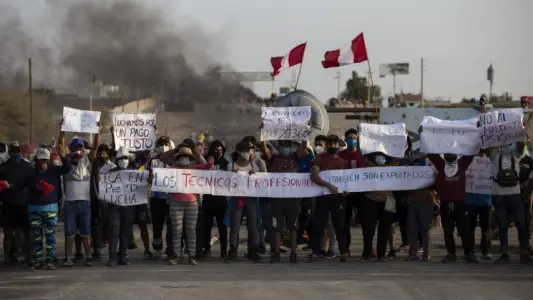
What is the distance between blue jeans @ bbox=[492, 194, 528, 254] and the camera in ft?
47.8


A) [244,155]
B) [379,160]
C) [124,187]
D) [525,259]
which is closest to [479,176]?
[525,259]

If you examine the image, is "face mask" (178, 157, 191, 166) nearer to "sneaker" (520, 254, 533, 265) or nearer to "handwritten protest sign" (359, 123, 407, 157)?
"handwritten protest sign" (359, 123, 407, 157)

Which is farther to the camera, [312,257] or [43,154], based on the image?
[312,257]

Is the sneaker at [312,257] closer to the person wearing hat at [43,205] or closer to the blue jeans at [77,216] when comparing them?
the blue jeans at [77,216]

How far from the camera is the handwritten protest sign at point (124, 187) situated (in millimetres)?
14523

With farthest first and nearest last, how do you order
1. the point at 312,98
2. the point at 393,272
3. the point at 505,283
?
the point at 312,98 < the point at 393,272 < the point at 505,283

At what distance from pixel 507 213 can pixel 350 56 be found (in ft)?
21.3

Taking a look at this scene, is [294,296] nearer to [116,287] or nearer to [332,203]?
[116,287]

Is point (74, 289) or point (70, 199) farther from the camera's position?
point (70, 199)

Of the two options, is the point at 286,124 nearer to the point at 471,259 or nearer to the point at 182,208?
the point at 182,208

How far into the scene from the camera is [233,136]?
40.3m

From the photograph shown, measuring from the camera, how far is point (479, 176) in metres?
14.8

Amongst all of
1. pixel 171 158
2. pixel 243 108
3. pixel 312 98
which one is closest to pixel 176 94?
pixel 243 108

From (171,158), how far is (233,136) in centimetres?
2539
